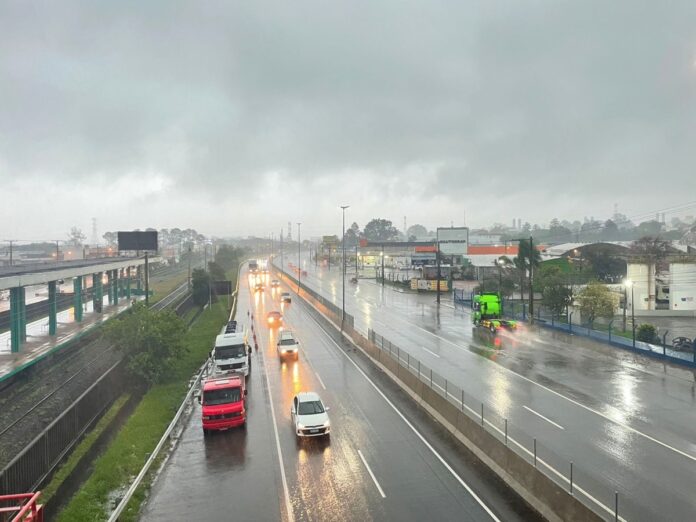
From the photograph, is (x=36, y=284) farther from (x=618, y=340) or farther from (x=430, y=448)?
(x=618, y=340)

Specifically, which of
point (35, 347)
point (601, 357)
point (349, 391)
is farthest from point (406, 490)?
point (35, 347)

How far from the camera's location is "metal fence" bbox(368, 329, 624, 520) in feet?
43.9

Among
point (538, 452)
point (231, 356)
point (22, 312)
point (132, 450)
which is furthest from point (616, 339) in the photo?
point (22, 312)

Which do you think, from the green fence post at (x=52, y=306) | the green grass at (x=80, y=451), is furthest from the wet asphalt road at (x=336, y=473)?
the green fence post at (x=52, y=306)

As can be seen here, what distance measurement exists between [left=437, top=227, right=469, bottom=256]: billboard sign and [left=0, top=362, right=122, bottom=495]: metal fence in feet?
Answer: 353

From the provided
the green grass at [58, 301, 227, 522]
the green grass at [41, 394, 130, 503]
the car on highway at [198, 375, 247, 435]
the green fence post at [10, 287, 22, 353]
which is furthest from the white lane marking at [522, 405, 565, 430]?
the green fence post at [10, 287, 22, 353]

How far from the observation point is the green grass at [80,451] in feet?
57.0

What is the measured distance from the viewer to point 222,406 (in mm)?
20453

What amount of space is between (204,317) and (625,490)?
54.6m

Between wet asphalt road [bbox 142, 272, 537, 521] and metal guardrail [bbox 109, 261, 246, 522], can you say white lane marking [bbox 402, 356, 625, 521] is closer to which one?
wet asphalt road [bbox 142, 272, 537, 521]

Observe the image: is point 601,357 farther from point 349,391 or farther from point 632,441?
point 349,391

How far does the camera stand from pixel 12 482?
1562 centimetres

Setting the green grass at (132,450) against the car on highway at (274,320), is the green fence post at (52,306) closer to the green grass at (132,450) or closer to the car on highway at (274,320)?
the green grass at (132,450)

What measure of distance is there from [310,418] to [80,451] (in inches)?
400
